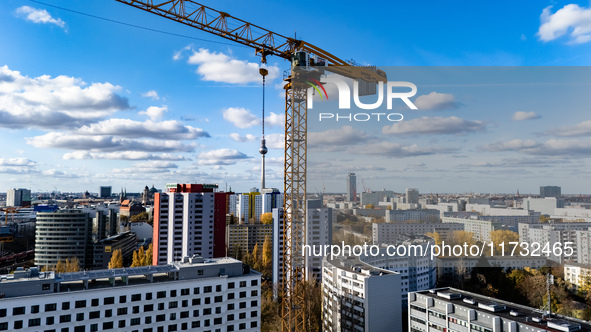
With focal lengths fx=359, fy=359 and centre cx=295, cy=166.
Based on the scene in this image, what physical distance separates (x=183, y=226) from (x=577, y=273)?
1175 centimetres

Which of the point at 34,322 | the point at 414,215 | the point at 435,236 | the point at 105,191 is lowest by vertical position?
the point at 34,322

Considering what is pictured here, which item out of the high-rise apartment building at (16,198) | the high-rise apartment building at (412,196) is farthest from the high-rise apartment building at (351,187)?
the high-rise apartment building at (16,198)

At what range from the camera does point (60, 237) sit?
526 inches

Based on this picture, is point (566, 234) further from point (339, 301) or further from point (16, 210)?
point (16, 210)

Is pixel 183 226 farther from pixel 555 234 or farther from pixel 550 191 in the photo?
pixel 555 234

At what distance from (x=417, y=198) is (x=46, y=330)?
18.2 feet

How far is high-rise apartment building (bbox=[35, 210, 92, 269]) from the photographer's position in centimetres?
1316

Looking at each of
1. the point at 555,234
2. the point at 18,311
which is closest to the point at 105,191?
the point at 18,311

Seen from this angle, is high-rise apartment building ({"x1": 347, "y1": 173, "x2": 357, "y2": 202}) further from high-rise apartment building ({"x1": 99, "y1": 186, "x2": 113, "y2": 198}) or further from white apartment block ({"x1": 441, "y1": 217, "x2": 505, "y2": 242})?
high-rise apartment building ({"x1": 99, "y1": 186, "x2": 113, "y2": 198})

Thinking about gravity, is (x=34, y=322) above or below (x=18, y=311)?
below

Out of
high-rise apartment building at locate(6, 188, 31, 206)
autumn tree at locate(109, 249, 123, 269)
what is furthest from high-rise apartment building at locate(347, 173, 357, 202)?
high-rise apartment building at locate(6, 188, 31, 206)

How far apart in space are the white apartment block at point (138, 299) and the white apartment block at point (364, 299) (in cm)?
197

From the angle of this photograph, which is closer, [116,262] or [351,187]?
[351,187]

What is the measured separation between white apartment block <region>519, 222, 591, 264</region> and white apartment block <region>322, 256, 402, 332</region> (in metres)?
3.09
